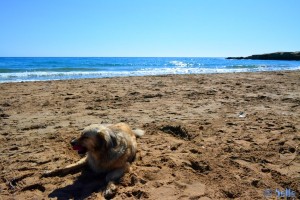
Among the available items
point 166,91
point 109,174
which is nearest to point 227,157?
point 109,174

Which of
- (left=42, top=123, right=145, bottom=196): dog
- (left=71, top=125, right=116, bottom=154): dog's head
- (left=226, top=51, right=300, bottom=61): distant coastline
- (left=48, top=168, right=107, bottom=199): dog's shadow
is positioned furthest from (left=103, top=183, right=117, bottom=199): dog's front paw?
(left=226, top=51, right=300, bottom=61): distant coastline

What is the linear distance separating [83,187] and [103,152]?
497 mm

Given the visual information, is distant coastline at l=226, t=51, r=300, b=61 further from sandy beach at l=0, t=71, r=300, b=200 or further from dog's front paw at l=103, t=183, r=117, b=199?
dog's front paw at l=103, t=183, r=117, b=199

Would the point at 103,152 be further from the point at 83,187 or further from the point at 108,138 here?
the point at 83,187

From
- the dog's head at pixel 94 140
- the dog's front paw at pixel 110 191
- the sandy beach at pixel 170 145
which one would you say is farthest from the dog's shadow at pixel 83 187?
the dog's head at pixel 94 140

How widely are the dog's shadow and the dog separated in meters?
0.09

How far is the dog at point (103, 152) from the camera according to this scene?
13.0 feet

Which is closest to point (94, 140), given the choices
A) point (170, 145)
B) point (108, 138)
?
point (108, 138)

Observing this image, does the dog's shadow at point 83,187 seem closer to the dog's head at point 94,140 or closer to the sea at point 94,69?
the dog's head at point 94,140

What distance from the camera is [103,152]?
4.12 metres

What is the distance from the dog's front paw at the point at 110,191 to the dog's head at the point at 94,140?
1.61ft

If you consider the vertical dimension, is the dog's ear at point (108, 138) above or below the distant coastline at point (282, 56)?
below

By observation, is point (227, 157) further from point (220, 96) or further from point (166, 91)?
point (166, 91)

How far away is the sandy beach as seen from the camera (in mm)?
3865
